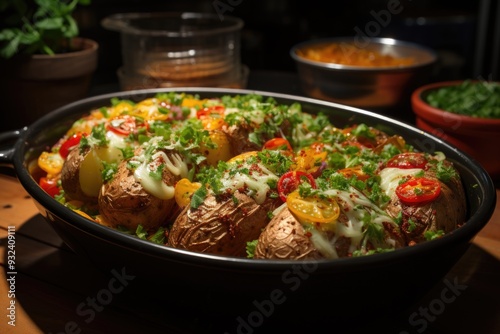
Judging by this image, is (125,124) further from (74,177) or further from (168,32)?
(168,32)

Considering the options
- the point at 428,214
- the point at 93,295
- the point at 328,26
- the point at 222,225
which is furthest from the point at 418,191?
the point at 328,26

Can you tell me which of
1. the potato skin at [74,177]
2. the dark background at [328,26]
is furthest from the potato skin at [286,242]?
the dark background at [328,26]

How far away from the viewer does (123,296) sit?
141 centimetres

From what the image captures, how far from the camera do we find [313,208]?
120 cm

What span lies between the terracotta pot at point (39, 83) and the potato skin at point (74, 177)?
0.91 metres

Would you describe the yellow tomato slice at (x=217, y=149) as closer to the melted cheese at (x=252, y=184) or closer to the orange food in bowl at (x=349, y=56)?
the melted cheese at (x=252, y=184)

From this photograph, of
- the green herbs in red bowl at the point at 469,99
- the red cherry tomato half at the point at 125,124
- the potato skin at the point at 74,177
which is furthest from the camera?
the green herbs in red bowl at the point at 469,99

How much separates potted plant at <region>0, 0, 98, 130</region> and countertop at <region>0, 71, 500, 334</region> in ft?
3.04

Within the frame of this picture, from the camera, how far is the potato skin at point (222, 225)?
4.18ft

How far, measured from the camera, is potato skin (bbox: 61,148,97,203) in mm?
1599

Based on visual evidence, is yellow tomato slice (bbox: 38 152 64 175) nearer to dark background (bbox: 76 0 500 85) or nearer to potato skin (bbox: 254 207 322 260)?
potato skin (bbox: 254 207 322 260)

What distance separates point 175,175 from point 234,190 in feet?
0.73

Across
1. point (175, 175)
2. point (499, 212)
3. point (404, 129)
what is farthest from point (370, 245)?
point (499, 212)

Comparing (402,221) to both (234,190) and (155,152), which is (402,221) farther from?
(155,152)
